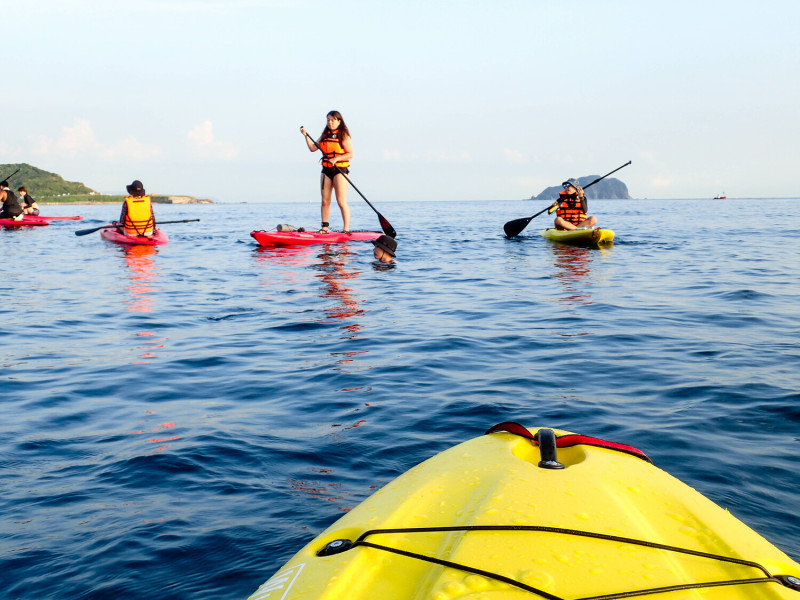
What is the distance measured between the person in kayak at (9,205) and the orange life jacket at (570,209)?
19.2 metres

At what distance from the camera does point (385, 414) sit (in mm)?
4316

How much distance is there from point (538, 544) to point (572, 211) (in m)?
14.5

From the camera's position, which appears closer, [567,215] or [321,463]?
[321,463]

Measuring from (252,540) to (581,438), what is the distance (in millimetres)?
1444

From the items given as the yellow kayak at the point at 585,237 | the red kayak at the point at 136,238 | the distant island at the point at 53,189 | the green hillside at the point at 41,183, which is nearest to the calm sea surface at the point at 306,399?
the yellow kayak at the point at 585,237

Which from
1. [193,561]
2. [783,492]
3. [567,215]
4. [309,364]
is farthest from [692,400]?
[567,215]

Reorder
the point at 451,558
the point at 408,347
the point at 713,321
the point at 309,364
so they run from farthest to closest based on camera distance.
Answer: the point at 713,321 < the point at 408,347 < the point at 309,364 < the point at 451,558

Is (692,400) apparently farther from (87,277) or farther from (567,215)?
(567,215)

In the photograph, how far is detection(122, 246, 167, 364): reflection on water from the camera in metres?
6.34

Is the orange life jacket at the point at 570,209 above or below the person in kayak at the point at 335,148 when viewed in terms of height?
below

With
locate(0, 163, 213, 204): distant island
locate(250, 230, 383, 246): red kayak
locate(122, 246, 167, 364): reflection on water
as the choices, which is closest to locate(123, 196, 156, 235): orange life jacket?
locate(122, 246, 167, 364): reflection on water

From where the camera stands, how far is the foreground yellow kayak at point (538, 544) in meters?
1.64

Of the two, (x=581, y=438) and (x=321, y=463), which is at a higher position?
(x=581, y=438)

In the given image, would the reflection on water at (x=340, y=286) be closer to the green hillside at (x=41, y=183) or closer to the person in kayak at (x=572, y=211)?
the person in kayak at (x=572, y=211)
